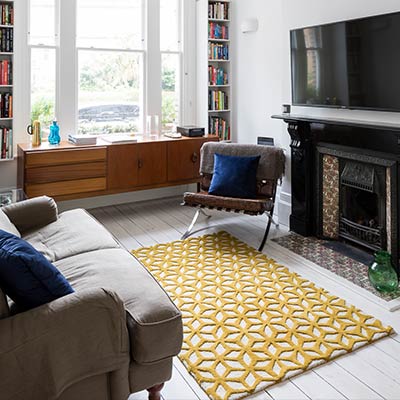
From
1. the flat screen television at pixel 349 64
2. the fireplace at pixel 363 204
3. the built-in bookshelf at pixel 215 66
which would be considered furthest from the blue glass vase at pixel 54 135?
the fireplace at pixel 363 204

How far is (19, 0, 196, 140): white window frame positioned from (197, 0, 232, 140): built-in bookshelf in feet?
0.45

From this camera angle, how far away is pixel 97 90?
4746mm

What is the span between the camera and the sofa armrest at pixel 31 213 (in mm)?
2660

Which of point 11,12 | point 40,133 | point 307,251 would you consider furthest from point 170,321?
point 11,12

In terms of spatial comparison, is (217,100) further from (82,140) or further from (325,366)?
(325,366)

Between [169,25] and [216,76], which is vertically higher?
[169,25]

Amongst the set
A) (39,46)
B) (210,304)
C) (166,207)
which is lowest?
(210,304)

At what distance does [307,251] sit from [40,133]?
111 inches

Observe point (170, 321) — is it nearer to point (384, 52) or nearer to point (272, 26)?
point (384, 52)

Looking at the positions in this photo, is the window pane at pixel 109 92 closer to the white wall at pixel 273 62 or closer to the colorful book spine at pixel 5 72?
the colorful book spine at pixel 5 72

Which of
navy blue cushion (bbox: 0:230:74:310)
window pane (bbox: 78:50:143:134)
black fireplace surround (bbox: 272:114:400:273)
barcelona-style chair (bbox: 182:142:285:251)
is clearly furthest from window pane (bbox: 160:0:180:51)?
navy blue cushion (bbox: 0:230:74:310)

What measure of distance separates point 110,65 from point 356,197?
303 centimetres

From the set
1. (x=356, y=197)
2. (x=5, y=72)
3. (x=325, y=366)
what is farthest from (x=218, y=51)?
(x=325, y=366)

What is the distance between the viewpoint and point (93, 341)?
1.52 m
